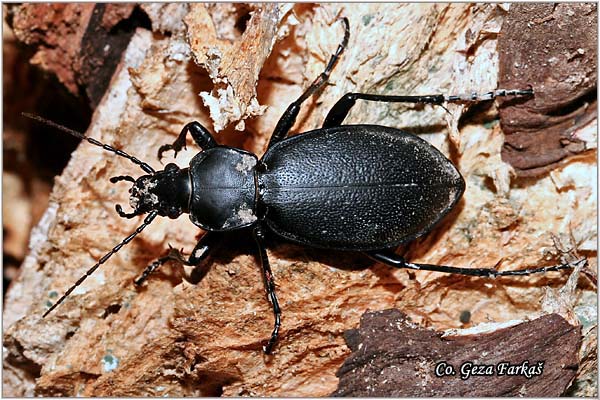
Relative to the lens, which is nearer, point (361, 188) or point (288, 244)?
point (361, 188)

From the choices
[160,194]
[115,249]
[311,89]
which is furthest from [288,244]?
[115,249]

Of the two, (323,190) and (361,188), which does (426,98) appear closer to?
(361,188)

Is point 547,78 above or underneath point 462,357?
above

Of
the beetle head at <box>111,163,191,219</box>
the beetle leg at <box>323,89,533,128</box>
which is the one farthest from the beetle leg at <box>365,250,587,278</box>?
the beetle head at <box>111,163,191,219</box>

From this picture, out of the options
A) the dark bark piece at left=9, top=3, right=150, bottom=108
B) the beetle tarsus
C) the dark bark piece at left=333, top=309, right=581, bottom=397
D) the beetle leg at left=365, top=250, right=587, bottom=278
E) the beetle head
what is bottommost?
the dark bark piece at left=333, top=309, right=581, bottom=397

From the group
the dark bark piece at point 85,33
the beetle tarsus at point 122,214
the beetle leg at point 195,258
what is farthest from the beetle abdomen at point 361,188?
the dark bark piece at point 85,33

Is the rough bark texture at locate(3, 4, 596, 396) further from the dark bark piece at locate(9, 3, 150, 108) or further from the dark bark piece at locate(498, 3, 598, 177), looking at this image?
the dark bark piece at locate(9, 3, 150, 108)

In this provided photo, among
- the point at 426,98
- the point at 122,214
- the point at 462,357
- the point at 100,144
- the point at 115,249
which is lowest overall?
the point at 462,357

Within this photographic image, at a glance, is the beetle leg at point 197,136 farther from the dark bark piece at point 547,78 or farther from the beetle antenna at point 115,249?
the dark bark piece at point 547,78
